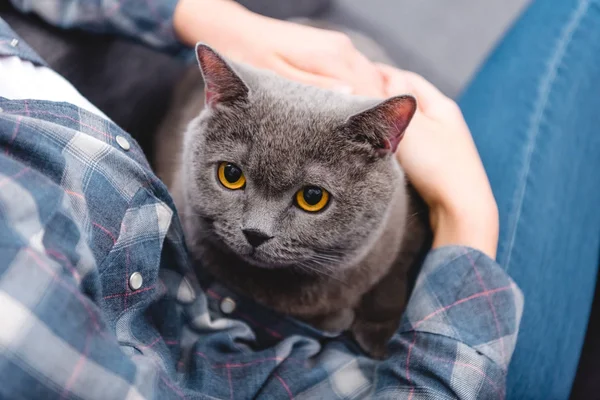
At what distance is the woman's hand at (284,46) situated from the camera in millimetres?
900

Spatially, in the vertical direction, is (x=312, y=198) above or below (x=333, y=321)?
above

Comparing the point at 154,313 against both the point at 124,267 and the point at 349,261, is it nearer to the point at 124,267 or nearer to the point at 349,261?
the point at 124,267

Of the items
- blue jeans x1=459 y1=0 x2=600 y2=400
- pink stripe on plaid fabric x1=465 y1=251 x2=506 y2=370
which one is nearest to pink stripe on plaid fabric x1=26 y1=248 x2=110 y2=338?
pink stripe on plaid fabric x1=465 y1=251 x2=506 y2=370

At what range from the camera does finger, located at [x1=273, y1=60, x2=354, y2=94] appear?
88 cm

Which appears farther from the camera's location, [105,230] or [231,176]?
[231,176]

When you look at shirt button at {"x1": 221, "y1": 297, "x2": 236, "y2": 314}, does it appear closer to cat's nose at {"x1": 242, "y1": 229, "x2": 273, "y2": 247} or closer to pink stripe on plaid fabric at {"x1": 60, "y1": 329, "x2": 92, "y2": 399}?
cat's nose at {"x1": 242, "y1": 229, "x2": 273, "y2": 247}

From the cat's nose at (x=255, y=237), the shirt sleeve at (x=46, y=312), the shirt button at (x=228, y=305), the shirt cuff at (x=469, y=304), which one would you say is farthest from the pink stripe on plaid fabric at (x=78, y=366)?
the shirt cuff at (x=469, y=304)

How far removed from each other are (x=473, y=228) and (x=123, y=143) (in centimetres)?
62

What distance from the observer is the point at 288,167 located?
71 cm

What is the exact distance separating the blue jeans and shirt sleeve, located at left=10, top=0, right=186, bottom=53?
2.38 ft

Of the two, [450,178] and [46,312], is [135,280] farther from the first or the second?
[450,178]

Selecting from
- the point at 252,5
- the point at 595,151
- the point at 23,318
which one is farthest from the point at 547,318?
the point at 252,5

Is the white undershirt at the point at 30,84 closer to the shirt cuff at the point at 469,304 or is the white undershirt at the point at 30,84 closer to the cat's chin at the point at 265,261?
the cat's chin at the point at 265,261

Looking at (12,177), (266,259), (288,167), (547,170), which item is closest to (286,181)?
(288,167)
